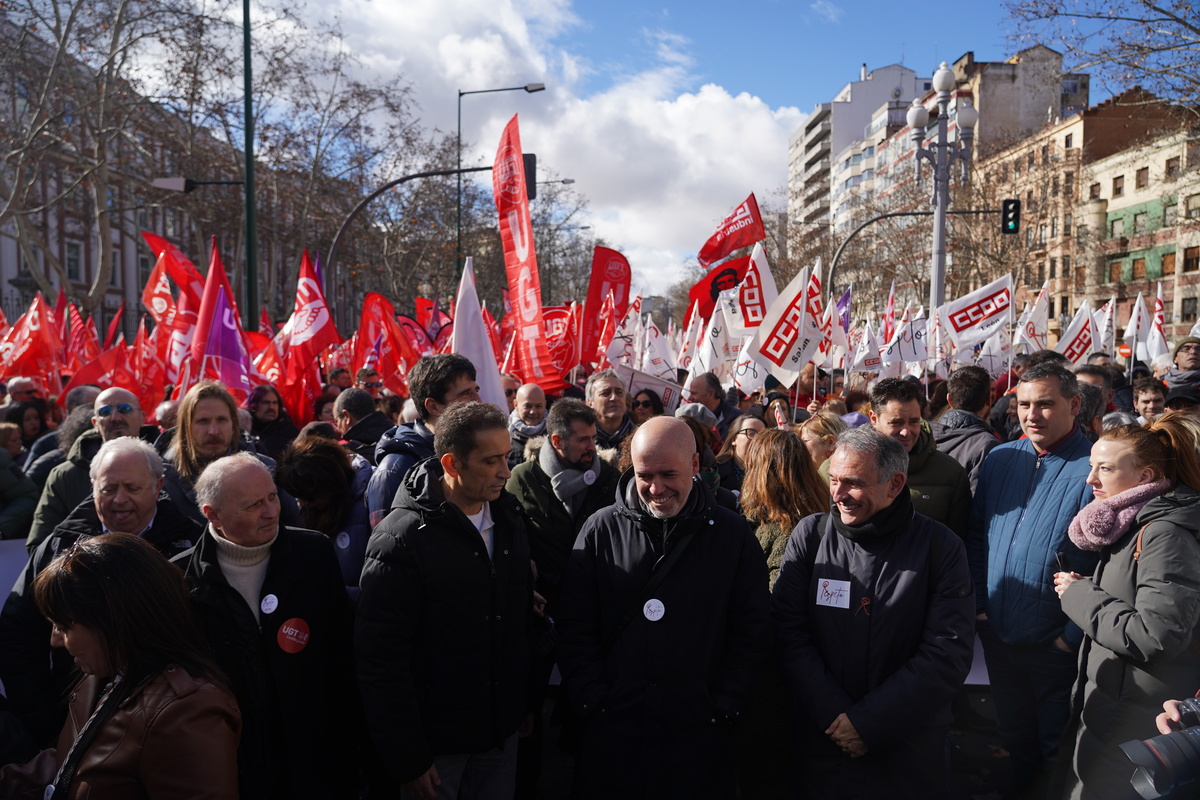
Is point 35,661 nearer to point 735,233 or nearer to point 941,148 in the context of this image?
point 735,233

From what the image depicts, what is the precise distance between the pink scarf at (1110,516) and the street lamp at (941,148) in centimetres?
1114

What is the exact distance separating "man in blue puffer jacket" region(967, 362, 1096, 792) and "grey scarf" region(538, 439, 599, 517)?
6.15ft

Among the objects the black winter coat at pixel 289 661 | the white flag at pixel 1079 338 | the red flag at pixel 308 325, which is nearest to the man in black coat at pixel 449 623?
the black winter coat at pixel 289 661

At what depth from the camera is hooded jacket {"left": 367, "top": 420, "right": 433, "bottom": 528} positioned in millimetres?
3490

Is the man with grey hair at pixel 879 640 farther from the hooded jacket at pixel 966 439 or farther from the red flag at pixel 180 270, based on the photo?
the red flag at pixel 180 270

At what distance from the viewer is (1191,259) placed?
39.2m

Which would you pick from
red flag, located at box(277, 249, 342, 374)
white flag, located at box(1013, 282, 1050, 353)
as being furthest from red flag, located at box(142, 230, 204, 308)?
white flag, located at box(1013, 282, 1050, 353)

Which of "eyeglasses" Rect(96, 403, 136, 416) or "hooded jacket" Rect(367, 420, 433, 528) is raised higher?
"eyeglasses" Rect(96, 403, 136, 416)

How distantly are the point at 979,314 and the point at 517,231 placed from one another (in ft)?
23.0

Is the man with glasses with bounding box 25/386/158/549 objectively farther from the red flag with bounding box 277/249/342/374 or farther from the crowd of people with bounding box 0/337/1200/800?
the red flag with bounding box 277/249/342/374

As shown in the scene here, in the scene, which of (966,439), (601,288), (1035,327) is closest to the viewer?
(966,439)

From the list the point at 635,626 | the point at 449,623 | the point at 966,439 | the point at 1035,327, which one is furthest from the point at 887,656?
the point at 1035,327

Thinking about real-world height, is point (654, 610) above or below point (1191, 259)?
below

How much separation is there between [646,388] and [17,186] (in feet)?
49.4
